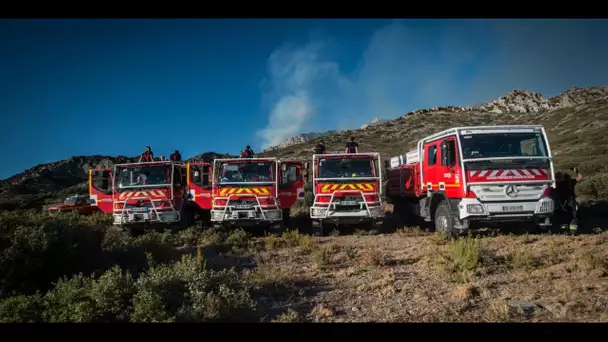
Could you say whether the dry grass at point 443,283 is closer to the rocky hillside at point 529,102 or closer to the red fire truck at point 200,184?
the red fire truck at point 200,184

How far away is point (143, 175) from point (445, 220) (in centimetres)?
849

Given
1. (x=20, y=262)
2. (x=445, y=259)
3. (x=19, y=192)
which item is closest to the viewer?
(x=20, y=262)

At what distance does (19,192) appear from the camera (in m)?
31.5

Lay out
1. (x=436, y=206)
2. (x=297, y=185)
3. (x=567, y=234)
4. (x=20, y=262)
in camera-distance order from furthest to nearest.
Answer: (x=297, y=185) < (x=436, y=206) < (x=567, y=234) < (x=20, y=262)

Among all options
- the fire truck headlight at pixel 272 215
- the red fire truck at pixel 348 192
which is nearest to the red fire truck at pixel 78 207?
the fire truck headlight at pixel 272 215

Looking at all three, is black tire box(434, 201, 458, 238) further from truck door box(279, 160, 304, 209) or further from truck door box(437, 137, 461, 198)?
truck door box(279, 160, 304, 209)

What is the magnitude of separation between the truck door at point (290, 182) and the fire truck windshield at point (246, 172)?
0.36 meters

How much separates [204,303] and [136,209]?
6.73 meters

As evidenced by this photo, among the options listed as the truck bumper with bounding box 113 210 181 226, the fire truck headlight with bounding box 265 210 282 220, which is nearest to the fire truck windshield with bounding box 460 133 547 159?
the fire truck headlight with bounding box 265 210 282 220

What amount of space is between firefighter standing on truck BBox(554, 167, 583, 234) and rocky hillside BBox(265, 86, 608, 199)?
6.41 m

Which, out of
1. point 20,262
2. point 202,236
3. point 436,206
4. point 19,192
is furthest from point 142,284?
point 19,192

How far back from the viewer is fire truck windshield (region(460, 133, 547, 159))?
8164 millimetres
